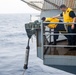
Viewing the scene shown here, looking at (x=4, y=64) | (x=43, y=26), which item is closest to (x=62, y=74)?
(x=4, y=64)

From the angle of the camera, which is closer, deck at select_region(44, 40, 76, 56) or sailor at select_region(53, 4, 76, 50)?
sailor at select_region(53, 4, 76, 50)

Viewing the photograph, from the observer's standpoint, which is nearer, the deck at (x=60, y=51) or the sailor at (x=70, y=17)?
the sailor at (x=70, y=17)

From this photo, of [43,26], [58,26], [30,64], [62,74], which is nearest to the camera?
[43,26]

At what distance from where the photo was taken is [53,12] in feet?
66.6

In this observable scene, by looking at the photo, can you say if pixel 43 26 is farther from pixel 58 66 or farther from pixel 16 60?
pixel 16 60

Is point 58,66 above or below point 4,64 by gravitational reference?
above

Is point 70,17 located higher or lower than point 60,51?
higher

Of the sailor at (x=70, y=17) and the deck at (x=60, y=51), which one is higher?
the sailor at (x=70, y=17)

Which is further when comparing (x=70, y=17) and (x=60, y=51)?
(x=60, y=51)

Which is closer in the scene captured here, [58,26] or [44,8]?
[58,26]

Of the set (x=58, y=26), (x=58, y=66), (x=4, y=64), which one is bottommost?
(x=4, y=64)

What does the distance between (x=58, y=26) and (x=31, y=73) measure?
27.9 feet

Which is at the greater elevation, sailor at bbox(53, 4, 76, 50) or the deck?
sailor at bbox(53, 4, 76, 50)

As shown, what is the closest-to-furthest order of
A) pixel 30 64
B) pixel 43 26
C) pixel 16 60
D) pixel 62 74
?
pixel 43 26, pixel 62 74, pixel 30 64, pixel 16 60
